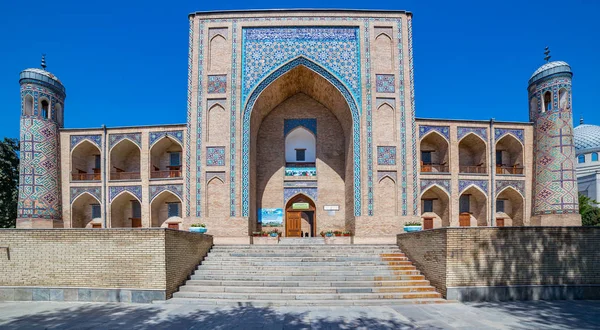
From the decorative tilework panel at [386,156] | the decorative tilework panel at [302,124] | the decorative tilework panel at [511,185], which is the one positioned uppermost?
the decorative tilework panel at [302,124]

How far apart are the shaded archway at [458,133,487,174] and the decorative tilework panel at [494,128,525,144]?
0.71 m

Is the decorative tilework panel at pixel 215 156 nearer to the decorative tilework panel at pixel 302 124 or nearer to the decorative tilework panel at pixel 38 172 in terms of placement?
the decorative tilework panel at pixel 302 124

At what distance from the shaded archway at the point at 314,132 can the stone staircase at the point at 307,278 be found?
16.3 feet

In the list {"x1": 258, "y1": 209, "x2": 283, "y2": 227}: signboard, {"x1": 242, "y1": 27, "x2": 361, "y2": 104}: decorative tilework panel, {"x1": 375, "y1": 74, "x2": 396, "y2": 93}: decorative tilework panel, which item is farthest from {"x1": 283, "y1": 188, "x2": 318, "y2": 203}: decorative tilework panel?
{"x1": 375, "y1": 74, "x2": 396, "y2": 93}: decorative tilework panel

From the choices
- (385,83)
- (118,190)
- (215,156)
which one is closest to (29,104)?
(118,190)

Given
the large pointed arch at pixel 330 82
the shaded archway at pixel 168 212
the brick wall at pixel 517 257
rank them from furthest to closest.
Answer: the shaded archway at pixel 168 212
the large pointed arch at pixel 330 82
the brick wall at pixel 517 257

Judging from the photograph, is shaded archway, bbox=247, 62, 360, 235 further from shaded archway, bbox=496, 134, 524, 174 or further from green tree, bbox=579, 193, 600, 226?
green tree, bbox=579, 193, 600, 226

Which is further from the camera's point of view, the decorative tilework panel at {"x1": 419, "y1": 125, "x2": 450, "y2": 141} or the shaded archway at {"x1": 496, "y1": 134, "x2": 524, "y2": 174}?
the shaded archway at {"x1": 496, "y1": 134, "x2": 524, "y2": 174}

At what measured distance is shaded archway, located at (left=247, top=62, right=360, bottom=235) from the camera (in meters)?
15.7

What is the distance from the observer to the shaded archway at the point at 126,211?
651 inches

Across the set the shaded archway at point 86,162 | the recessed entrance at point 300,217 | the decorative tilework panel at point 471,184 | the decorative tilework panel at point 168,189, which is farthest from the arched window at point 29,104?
the decorative tilework panel at point 471,184

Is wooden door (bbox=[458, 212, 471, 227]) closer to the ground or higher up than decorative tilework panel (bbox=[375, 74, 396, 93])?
closer to the ground

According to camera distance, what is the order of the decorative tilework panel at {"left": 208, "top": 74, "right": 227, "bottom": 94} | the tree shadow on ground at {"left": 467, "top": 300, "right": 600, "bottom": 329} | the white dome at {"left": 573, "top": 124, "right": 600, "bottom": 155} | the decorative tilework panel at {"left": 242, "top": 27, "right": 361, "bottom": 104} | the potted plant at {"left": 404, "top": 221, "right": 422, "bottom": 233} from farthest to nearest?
the white dome at {"left": 573, "top": 124, "right": 600, "bottom": 155}
the decorative tilework panel at {"left": 242, "top": 27, "right": 361, "bottom": 104}
the decorative tilework panel at {"left": 208, "top": 74, "right": 227, "bottom": 94}
the potted plant at {"left": 404, "top": 221, "right": 422, "bottom": 233}
the tree shadow on ground at {"left": 467, "top": 300, "right": 600, "bottom": 329}

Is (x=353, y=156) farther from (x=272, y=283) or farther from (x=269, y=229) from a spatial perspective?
(x=272, y=283)
